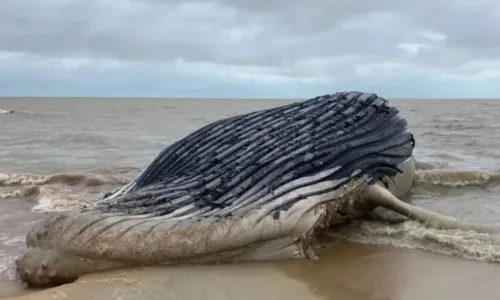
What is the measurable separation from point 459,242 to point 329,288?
169 cm

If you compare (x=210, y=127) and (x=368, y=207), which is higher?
(x=210, y=127)

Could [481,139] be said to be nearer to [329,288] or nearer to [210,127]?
[210,127]

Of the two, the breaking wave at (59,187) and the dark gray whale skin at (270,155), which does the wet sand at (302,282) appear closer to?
the dark gray whale skin at (270,155)

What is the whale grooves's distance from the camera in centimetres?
475

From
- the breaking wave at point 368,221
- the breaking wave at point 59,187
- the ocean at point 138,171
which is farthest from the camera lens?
the breaking wave at point 59,187

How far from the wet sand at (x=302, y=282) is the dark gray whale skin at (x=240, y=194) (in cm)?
17

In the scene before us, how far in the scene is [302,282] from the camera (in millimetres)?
4738

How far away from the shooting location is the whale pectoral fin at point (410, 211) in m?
6.00

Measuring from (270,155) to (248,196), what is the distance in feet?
2.08

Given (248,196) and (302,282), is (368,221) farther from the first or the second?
(302,282)

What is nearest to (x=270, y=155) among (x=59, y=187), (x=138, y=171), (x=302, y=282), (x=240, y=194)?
(x=240, y=194)

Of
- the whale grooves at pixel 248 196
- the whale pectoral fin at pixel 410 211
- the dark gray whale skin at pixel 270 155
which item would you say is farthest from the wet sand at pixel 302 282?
the whale pectoral fin at pixel 410 211

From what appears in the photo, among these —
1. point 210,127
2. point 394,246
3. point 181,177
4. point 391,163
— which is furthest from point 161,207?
point 391,163

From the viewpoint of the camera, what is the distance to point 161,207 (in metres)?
5.17
